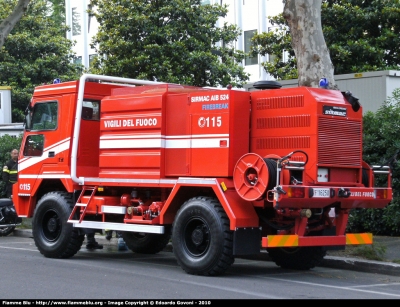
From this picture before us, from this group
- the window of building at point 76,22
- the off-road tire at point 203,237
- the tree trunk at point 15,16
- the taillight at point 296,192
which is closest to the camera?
the taillight at point 296,192

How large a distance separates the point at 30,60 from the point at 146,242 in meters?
23.0

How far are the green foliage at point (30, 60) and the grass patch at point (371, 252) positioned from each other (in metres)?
23.6

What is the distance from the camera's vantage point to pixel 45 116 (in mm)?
13867

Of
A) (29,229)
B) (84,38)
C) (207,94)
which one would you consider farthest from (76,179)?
(84,38)

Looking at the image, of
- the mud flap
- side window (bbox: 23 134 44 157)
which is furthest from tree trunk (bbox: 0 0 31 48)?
the mud flap

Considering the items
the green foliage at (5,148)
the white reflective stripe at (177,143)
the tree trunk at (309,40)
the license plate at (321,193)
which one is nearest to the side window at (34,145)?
the white reflective stripe at (177,143)

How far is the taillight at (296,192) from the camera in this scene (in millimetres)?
10023

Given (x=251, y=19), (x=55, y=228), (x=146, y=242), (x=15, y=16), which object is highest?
(x=251, y=19)

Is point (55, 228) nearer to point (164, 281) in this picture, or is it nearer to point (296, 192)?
point (164, 281)

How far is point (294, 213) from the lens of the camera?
34.5 feet

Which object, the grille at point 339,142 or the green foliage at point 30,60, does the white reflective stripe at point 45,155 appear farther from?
the green foliage at point 30,60

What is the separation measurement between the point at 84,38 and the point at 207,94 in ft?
120

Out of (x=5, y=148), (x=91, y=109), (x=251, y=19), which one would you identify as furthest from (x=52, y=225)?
(x=251, y=19)

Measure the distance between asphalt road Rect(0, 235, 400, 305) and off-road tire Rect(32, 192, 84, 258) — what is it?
0.65ft
